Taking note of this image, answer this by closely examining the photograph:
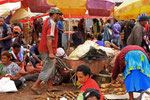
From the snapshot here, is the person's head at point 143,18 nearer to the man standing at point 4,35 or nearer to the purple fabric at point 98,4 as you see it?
the purple fabric at point 98,4

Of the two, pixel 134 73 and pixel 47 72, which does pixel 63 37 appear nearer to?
pixel 47 72

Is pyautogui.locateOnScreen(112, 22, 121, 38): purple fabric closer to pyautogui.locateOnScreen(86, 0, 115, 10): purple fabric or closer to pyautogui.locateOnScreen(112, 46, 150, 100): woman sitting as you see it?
pyautogui.locateOnScreen(86, 0, 115, 10): purple fabric

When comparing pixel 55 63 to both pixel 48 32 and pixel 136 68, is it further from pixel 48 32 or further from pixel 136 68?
pixel 136 68

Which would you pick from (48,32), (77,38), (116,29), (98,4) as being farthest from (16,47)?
(116,29)

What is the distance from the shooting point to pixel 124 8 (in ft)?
27.0

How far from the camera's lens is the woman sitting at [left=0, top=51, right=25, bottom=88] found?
6.28 m

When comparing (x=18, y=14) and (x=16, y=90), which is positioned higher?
(x=18, y=14)

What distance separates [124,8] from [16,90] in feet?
15.0

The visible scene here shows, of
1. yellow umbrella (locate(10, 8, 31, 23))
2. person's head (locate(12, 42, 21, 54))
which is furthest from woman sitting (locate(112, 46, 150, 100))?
yellow umbrella (locate(10, 8, 31, 23))

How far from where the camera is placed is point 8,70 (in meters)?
6.41

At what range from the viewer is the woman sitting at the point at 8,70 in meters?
6.28

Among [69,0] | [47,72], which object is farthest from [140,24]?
[47,72]

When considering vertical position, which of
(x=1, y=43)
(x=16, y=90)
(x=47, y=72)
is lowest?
(x=16, y=90)

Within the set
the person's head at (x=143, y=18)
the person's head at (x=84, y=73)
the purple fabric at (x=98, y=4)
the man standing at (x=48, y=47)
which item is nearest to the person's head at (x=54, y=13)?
the man standing at (x=48, y=47)
